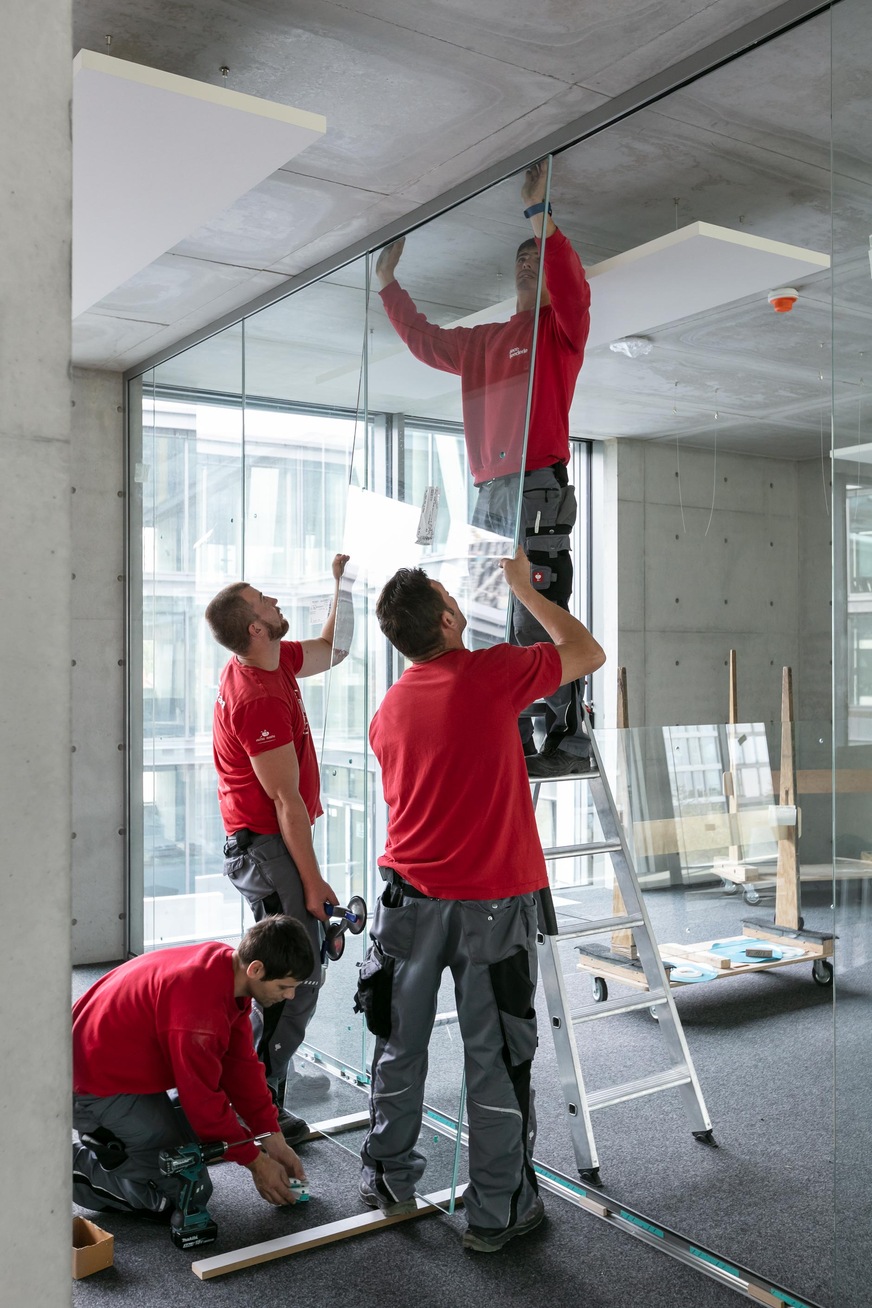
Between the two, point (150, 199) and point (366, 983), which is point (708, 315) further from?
point (366, 983)

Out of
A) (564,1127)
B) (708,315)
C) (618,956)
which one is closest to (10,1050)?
(564,1127)

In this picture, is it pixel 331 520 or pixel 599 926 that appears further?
pixel 331 520

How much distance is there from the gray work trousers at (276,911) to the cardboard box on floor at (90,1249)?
73 centimetres

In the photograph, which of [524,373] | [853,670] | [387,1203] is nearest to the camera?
[853,670]

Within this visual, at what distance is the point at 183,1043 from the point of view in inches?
108

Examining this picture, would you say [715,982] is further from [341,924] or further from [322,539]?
[322,539]

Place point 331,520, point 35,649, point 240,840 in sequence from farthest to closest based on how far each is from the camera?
point 331,520
point 240,840
point 35,649

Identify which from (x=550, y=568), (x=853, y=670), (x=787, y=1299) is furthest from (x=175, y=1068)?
(x=853, y=670)

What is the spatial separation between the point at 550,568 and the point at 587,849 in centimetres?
86

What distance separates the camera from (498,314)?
3113mm

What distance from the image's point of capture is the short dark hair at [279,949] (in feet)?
9.23

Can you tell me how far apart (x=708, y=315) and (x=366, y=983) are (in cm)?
372

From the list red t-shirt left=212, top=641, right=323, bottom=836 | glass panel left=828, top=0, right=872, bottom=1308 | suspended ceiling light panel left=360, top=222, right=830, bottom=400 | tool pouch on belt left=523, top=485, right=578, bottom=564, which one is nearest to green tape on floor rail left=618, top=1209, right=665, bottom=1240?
glass panel left=828, top=0, right=872, bottom=1308

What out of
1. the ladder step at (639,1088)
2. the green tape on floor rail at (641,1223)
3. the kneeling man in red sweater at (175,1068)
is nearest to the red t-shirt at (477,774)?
the kneeling man in red sweater at (175,1068)
